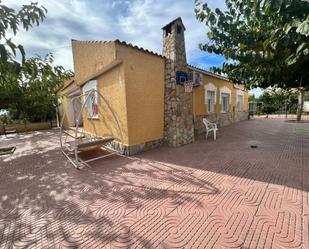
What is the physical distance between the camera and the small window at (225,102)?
591 inches

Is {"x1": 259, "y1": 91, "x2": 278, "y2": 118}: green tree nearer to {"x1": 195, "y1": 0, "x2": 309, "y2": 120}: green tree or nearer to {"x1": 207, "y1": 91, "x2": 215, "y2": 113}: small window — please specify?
{"x1": 207, "y1": 91, "x2": 215, "y2": 113}: small window

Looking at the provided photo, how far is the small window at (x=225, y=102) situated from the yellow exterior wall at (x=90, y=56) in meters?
10.6

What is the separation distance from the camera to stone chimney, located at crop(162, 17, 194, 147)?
8.01 m

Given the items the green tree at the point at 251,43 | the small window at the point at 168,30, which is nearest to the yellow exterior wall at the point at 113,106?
the small window at the point at 168,30

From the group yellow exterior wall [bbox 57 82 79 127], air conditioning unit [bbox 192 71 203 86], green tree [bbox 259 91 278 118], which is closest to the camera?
air conditioning unit [bbox 192 71 203 86]

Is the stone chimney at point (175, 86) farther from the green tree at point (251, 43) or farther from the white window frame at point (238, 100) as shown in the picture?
the white window frame at point (238, 100)

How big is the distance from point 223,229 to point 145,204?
1537 mm

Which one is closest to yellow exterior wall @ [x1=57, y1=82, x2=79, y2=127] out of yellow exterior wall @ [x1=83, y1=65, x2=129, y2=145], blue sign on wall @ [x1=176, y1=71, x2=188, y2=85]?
yellow exterior wall @ [x1=83, y1=65, x2=129, y2=145]

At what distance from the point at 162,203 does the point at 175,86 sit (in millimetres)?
5565

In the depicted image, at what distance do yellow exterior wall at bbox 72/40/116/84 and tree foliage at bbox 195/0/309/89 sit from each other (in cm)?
356

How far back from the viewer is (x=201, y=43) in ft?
20.3

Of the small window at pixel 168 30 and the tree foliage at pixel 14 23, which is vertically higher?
the small window at pixel 168 30

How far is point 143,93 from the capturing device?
766cm

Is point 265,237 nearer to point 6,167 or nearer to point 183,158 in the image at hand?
point 183,158
